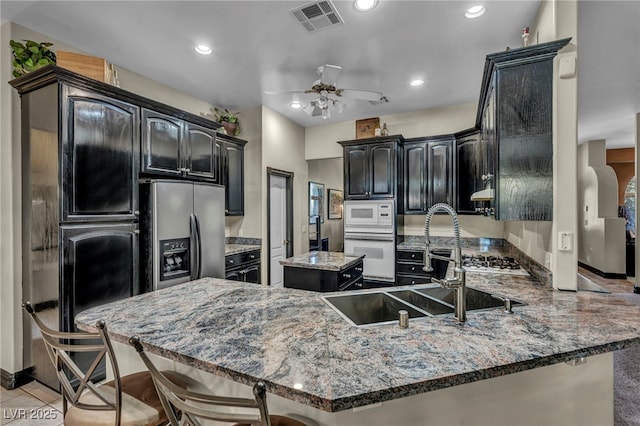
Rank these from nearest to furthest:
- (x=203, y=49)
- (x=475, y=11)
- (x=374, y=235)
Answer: (x=475, y=11) → (x=203, y=49) → (x=374, y=235)

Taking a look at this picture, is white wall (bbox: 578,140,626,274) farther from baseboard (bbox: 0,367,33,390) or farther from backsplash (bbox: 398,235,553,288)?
baseboard (bbox: 0,367,33,390)

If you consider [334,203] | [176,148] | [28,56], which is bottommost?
[334,203]

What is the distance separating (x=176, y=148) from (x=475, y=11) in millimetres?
3008

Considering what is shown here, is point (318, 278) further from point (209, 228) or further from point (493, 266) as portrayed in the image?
point (493, 266)

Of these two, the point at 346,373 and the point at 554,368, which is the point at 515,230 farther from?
the point at 346,373

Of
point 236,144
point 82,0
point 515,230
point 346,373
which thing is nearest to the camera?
point 346,373

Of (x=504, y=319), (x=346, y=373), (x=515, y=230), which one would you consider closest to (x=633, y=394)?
(x=515, y=230)

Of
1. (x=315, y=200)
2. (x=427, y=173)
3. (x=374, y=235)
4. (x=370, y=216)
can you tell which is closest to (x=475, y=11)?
(x=427, y=173)

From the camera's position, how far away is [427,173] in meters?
4.59

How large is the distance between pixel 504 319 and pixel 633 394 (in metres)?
2.29

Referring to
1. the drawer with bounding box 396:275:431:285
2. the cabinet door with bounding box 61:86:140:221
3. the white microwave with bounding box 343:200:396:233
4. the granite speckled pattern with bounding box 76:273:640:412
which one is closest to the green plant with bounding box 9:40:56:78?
the cabinet door with bounding box 61:86:140:221

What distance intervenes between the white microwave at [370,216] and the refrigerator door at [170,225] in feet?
8.10

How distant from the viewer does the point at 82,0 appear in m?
2.29

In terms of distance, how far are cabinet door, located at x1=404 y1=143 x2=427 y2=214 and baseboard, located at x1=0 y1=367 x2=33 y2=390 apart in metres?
4.57
